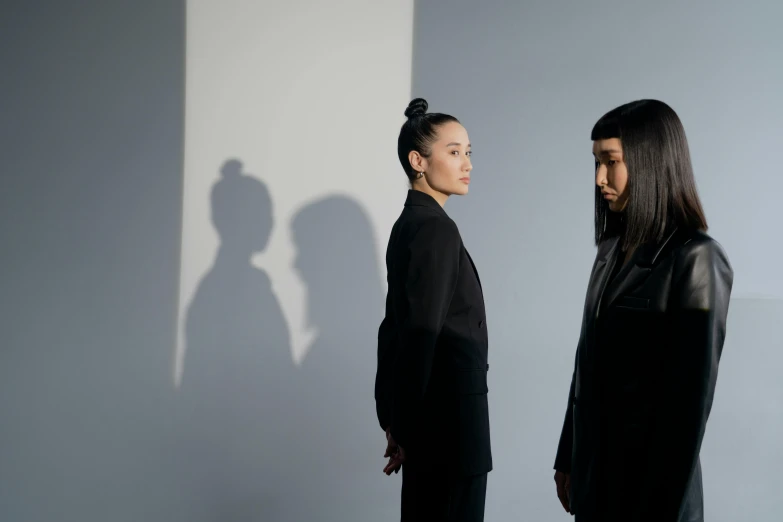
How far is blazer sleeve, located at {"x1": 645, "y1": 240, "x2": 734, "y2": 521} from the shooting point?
4.43ft

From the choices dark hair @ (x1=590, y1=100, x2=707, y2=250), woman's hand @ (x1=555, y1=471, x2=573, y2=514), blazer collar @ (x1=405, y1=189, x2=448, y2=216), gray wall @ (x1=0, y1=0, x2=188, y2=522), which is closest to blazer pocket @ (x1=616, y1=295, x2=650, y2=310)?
dark hair @ (x1=590, y1=100, x2=707, y2=250)

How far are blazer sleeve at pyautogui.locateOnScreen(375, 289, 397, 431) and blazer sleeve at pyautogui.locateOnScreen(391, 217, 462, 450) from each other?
0.18m

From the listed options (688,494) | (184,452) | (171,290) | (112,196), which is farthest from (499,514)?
(112,196)

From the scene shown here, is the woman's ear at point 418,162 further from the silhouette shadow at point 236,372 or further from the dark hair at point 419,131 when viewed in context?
the silhouette shadow at point 236,372

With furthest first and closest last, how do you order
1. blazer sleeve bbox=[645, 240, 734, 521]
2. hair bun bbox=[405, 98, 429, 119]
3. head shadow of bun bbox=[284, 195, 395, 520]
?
1. head shadow of bun bbox=[284, 195, 395, 520]
2. hair bun bbox=[405, 98, 429, 119]
3. blazer sleeve bbox=[645, 240, 734, 521]

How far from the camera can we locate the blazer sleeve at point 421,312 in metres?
1.89

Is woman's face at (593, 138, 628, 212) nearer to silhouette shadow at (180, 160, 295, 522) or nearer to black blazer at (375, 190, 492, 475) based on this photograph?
black blazer at (375, 190, 492, 475)

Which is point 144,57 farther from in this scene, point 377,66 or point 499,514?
point 499,514

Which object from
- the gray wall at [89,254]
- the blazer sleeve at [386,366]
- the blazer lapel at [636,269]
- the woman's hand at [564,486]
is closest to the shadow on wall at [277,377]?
the gray wall at [89,254]

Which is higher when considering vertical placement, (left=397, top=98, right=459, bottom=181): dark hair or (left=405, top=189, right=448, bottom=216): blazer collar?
(left=397, top=98, right=459, bottom=181): dark hair

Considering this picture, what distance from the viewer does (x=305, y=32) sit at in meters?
2.96

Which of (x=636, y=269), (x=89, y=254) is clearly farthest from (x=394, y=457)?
(x=89, y=254)

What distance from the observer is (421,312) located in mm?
1888

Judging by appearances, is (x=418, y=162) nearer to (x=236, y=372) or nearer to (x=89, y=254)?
(x=236, y=372)
